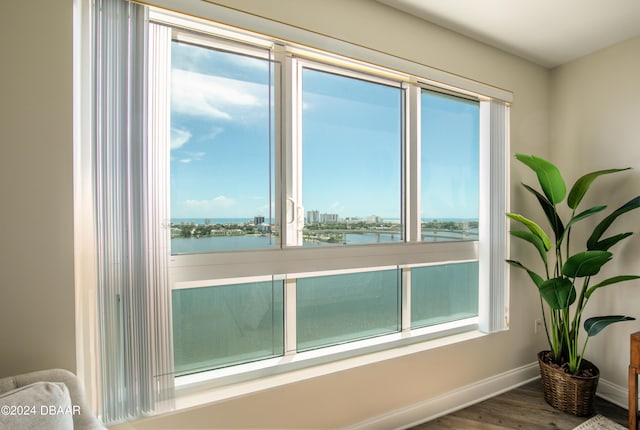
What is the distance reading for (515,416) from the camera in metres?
2.19

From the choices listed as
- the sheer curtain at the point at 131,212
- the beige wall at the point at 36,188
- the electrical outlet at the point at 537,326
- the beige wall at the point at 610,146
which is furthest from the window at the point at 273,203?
the beige wall at the point at 610,146

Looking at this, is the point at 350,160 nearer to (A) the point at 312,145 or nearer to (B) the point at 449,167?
(A) the point at 312,145

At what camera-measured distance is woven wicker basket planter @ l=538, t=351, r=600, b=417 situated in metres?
2.17

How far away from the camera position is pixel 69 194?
1.25m

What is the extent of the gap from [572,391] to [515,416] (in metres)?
0.44

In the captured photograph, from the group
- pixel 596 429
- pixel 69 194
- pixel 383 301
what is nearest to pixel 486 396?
pixel 596 429

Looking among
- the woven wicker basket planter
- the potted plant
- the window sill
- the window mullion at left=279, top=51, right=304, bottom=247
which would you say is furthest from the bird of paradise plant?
the window mullion at left=279, top=51, right=304, bottom=247

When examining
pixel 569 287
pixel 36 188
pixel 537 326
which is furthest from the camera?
pixel 537 326

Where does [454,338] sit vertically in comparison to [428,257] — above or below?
below

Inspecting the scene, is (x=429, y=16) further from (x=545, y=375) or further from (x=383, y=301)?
(x=545, y=375)

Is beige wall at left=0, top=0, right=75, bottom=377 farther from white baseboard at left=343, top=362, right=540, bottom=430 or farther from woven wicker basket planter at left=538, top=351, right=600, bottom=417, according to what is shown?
woven wicker basket planter at left=538, top=351, right=600, bottom=417

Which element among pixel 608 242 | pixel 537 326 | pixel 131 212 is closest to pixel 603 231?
pixel 608 242

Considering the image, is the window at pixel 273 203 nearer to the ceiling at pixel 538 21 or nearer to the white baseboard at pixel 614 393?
the ceiling at pixel 538 21

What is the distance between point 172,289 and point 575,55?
11.4 ft
